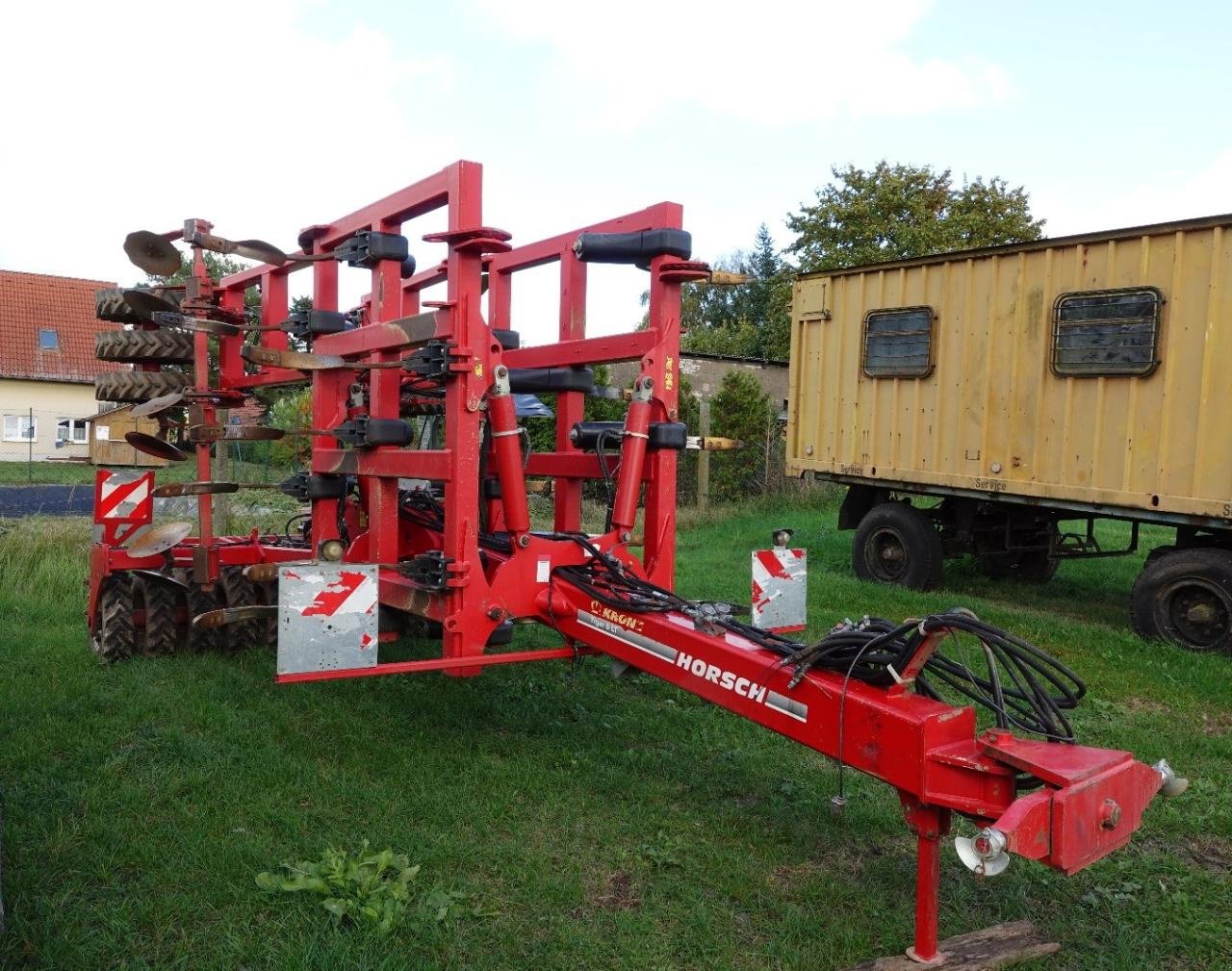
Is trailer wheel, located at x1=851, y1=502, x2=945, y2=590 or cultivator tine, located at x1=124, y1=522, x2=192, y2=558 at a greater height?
cultivator tine, located at x1=124, y1=522, x2=192, y2=558

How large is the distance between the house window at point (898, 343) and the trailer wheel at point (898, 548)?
1.28 metres

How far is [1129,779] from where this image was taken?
2533 mm

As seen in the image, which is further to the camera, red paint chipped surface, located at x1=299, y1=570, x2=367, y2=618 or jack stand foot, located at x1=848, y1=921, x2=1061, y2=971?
red paint chipped surface, located at x1=299, y1=570, x2=367, y2=618

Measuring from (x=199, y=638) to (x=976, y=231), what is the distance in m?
24.5

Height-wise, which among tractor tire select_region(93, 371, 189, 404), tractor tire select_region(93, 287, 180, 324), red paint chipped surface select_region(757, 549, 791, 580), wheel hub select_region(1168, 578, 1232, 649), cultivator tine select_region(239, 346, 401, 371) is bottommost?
wheel hub select_region(1168, 578, 1232, 649)

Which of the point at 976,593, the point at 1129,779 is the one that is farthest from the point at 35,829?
the point at 976,593

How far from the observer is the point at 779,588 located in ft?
13.3

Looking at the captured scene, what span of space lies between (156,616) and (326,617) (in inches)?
108

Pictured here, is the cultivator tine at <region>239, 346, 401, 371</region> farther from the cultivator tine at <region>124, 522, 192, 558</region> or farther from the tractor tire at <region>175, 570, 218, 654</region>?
the tractor tire at <region>175, 570, 218, 654</region>

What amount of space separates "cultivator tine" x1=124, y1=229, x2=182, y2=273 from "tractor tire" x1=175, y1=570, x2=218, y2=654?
5.62 feet

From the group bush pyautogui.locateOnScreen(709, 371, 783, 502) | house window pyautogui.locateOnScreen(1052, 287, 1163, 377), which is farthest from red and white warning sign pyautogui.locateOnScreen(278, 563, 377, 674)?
bush pyautogui.locateOnScreen(709, 371, 783, 502)

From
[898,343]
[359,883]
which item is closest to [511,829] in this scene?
[359,883]

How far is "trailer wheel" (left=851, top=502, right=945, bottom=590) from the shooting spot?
9.12 m

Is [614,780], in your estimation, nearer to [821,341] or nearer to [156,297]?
[156,297]
